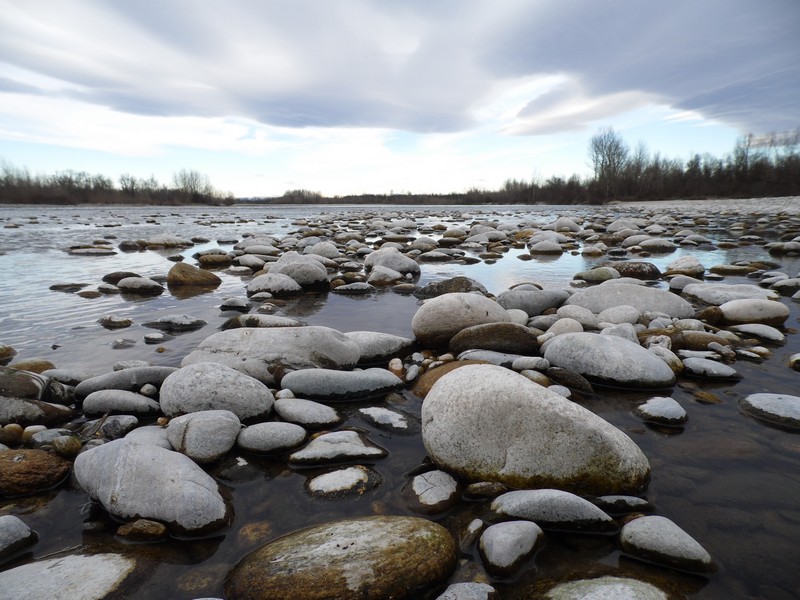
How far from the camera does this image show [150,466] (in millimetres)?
2080

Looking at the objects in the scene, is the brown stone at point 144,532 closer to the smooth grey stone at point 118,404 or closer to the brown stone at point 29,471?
the brown stone at point 29,471

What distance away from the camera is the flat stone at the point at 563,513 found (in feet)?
6.19

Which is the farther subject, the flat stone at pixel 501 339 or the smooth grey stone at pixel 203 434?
the flat stone at pixel 501 339

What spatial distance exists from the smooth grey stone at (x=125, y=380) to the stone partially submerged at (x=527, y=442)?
7.09 ft

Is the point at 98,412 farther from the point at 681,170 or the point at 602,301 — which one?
the point at 681,170

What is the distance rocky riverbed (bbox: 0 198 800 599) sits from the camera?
1672mm

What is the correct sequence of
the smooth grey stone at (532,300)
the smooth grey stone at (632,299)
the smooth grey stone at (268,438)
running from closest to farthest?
the smooth grey stone at (268,438), the smooth grey stone at (632,299), the smooth grey stone at (532,300)

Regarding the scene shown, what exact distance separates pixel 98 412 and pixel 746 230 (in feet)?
66.1

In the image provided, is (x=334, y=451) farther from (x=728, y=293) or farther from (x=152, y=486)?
(x=728, y=293)

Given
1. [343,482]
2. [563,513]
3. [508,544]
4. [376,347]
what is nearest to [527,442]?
[563,513]

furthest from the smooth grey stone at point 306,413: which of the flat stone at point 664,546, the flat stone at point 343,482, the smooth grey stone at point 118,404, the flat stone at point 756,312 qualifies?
the flat stone at point 756,312

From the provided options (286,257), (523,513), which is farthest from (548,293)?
(286,257)

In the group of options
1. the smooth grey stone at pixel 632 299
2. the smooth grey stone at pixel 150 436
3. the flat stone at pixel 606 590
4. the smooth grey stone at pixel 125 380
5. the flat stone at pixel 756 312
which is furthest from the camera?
→ the smooth grey stone at pixel 632 299

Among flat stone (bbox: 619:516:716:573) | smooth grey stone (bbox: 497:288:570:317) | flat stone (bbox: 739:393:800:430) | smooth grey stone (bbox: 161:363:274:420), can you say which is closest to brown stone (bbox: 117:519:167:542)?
smooth grey stone (bbox: 161:363:274:420)
